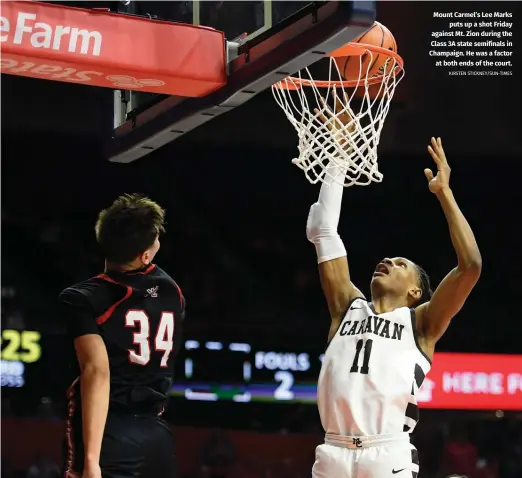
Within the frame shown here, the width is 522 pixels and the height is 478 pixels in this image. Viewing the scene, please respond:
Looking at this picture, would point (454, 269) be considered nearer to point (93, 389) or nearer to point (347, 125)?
point (347, 125)

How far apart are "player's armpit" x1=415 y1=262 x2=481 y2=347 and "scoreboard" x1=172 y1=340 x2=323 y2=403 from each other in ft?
20.1

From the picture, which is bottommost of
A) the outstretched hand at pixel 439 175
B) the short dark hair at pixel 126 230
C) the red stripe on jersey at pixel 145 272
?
the red stripe on jersey at pixel 145 272

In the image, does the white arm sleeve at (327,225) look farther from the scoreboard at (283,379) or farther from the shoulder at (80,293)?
the scoreboard at (283,379)

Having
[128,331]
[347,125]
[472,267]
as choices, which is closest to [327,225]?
[347,125]

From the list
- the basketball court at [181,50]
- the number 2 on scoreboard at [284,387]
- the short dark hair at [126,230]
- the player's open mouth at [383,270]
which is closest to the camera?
the short dark hair at [126,230]

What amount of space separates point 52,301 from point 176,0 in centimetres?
690

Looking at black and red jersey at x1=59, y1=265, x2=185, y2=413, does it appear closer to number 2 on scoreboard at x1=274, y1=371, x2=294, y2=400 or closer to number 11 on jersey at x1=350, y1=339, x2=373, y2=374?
number 11 on jersey at x1=350, y1=339, x2=373, y2=374

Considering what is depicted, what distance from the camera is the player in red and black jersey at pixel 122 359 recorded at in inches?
134

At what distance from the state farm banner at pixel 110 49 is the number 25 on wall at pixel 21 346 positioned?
6224 millimetres

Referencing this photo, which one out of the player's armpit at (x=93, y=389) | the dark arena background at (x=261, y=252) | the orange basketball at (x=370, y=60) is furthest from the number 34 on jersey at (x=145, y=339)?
the dark arena background at (x=261, y=252)

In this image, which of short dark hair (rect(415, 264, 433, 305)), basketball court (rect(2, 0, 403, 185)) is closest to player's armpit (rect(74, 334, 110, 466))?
basketball court (rect(2, 0, 403, 185))

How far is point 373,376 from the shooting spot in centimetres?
412

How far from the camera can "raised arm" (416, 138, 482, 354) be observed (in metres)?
4.04

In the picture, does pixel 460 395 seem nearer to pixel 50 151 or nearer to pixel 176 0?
pixel 50 151
